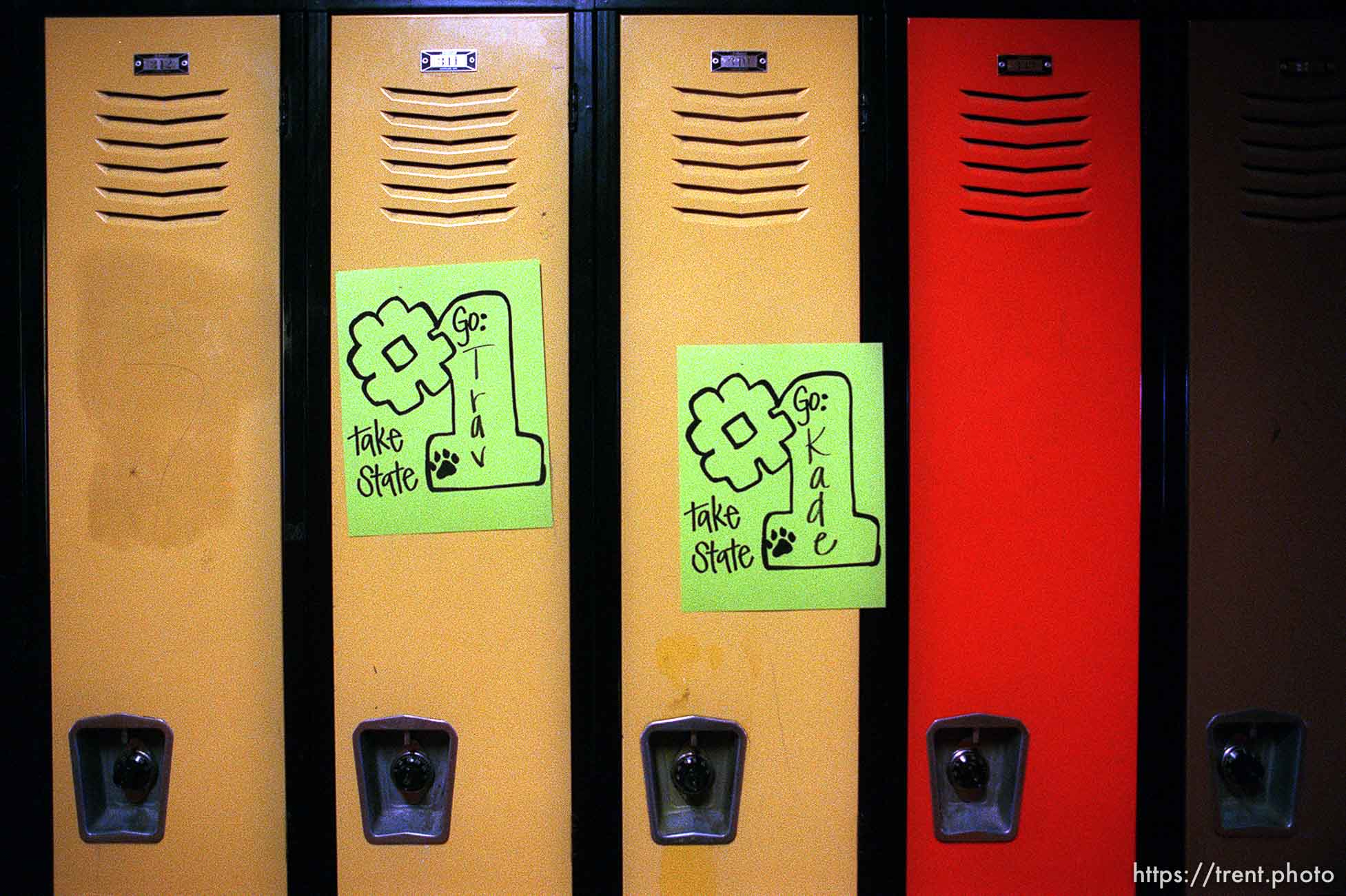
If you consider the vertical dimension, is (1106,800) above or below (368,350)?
below

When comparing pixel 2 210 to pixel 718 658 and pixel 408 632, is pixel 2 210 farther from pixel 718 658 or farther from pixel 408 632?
pixel 718 658

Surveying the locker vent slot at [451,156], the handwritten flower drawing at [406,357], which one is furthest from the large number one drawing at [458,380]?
the locker vent slot at [451,156]

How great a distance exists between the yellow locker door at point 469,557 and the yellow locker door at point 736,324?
123 millimetres

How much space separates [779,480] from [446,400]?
0.58 m

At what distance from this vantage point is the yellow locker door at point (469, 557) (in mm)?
1331

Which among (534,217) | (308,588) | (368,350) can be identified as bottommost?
(308,588)

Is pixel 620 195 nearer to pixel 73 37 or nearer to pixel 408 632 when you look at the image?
pixel 408 632

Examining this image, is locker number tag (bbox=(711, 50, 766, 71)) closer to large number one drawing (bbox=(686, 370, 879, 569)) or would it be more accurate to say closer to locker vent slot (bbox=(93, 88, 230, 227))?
large number one drawing (bbox=(686, 370, 879, 569))

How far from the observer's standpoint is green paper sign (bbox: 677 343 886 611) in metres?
1.33

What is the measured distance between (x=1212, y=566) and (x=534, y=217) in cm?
130

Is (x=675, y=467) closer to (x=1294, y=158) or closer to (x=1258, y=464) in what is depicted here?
(x=1258, y=464)

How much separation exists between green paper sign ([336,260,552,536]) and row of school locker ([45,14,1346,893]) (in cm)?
4

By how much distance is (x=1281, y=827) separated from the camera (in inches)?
52.9

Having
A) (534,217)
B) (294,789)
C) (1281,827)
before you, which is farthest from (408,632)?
(1281,827)
